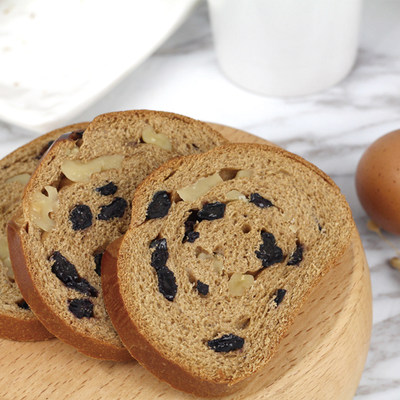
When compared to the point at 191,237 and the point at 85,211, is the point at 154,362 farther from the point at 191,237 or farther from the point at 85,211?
the point at 85,211

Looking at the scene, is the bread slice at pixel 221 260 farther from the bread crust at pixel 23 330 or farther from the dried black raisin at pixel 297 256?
the bread crust at pixel 23 330

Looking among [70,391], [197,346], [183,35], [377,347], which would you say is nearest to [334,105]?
[183,35]

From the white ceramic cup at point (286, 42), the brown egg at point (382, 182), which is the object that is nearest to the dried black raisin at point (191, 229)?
the brown egg at point (382, 182)

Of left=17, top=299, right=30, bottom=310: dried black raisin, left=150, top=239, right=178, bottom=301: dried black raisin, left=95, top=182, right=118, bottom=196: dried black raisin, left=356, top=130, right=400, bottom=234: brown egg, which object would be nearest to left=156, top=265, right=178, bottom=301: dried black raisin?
left=150, top=239, right=178, bottom=301: dried black raisin

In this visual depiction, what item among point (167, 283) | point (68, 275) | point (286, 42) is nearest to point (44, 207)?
point (68, 275)

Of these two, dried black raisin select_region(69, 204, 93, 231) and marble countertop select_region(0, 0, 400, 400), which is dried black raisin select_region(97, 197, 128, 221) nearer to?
dried black raisin select_region(69, 204, 93, 231)

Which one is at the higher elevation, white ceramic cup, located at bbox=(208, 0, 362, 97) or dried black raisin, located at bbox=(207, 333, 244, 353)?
white ceramic cup, located at bbox=(208, 0, 362, 97)
